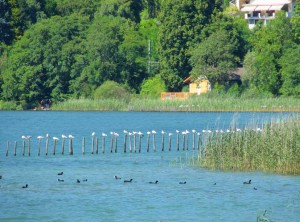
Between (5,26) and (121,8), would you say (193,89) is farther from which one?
(5,26)

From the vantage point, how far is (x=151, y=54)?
126 m

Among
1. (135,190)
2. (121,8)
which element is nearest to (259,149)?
(135,190)

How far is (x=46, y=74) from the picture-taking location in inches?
4727

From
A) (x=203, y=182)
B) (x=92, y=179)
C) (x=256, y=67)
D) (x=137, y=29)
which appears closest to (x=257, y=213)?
(x=203, y=182)

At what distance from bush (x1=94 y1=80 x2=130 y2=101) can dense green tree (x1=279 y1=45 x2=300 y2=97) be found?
14748mm

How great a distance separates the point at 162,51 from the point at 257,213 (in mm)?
75344

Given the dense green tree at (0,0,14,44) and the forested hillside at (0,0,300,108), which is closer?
the forested hillside at (0,0,300,108)

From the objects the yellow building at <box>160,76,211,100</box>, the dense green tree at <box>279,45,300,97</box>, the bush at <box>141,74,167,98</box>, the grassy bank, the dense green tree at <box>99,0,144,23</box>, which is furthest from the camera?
the dense green tree at <box>99,0,144,23</box>

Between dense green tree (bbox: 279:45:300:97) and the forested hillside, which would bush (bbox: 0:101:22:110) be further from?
dense green tree (bbox: 279:45:300:97)

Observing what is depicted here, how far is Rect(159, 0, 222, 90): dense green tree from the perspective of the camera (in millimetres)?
113500

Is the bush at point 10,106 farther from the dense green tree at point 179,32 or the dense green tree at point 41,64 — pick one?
the dense green tree at point 179,32

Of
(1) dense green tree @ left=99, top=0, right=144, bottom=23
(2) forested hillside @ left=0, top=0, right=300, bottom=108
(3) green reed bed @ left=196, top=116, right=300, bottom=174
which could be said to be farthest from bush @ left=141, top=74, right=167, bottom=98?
(3) green reed bed @ left=196, top=116, right=300, bottom=174

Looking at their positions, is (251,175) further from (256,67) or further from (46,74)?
(46,74)

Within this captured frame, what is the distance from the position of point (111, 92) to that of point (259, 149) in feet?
213
